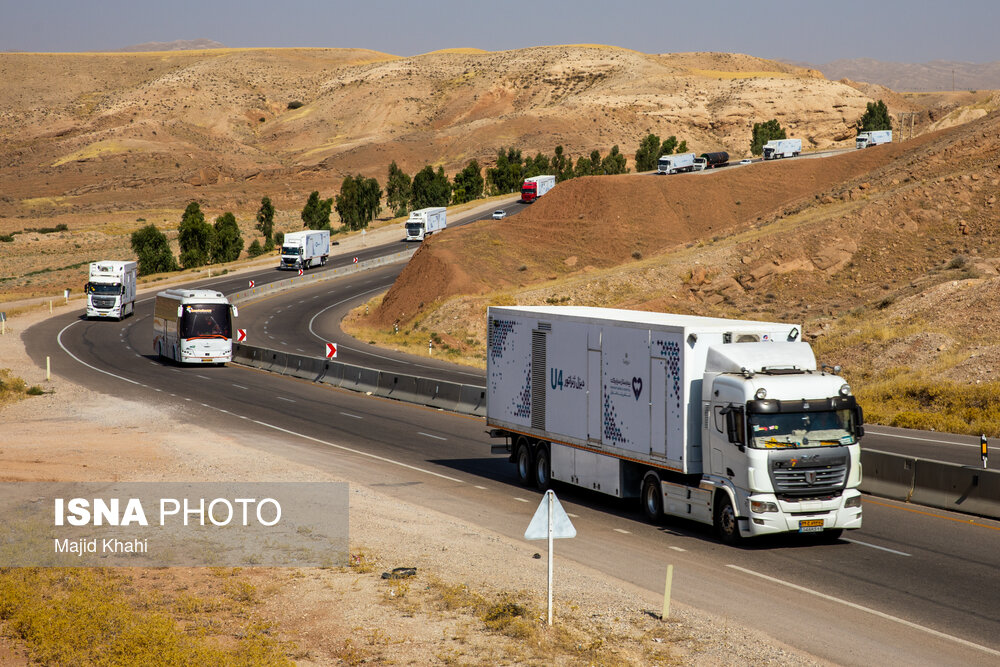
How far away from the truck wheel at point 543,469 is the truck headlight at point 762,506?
6.43m

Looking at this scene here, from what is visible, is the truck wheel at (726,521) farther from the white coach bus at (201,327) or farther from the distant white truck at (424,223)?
the distant white truck at (424,223)

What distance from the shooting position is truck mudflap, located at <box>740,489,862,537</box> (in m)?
16.8

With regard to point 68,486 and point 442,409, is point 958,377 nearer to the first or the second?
point 442,409

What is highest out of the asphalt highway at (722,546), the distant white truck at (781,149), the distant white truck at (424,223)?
the distant white truck at (781,149)

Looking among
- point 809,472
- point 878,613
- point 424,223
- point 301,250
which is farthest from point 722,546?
point 424,223

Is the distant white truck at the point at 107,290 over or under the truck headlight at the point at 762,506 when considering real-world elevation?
over

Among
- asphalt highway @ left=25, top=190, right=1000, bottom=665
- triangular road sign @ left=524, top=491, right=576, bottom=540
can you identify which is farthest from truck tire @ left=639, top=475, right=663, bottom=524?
triangular road sign @ left=524, top=491, right=576, bottom=540

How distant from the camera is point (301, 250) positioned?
314ft

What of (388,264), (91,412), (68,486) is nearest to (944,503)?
(68,486)

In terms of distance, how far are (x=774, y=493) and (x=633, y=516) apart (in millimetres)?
3995

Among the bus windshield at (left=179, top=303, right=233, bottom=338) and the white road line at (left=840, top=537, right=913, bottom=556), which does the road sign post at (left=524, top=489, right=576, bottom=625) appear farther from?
the bus windshield at (left=179, top=303, right=233, bottom=338)

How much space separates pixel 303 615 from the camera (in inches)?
525

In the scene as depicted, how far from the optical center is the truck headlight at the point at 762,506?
659 inches

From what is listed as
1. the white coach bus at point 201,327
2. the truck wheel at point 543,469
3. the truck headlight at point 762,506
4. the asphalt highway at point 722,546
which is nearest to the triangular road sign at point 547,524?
the asphalt highway at point 722,546
